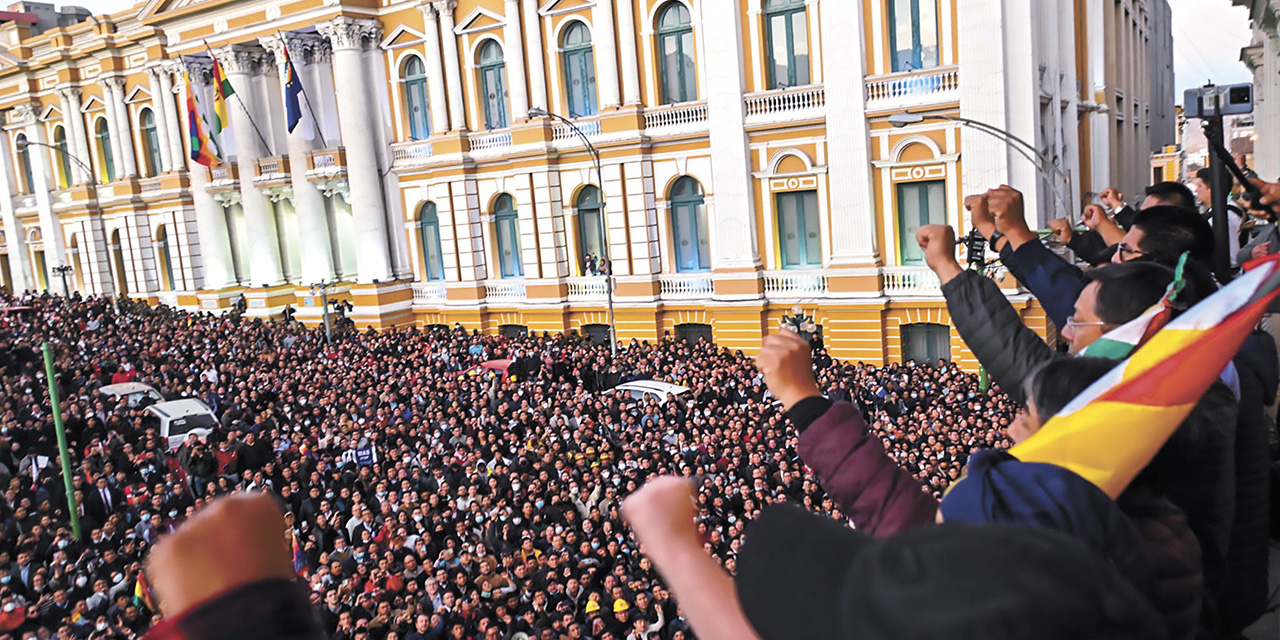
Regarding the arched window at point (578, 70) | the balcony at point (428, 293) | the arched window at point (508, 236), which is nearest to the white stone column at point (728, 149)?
the arched window at point (578, 70)

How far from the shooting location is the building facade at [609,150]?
23.2 meters

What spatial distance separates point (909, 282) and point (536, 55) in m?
13.3

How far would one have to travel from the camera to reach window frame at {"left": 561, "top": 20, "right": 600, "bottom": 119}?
2798 centimetres

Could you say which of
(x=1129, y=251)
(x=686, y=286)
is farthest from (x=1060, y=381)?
(x=686, y=286)

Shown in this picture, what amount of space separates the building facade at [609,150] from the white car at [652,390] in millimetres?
6892

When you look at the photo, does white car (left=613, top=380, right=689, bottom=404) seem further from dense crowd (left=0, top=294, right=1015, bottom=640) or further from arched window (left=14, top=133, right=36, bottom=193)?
arched window (left=14, top=133, right=36, bottom=193)

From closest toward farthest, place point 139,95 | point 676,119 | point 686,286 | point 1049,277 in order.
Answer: point 1049,277
point 676,119
point 686,286
point 139,95

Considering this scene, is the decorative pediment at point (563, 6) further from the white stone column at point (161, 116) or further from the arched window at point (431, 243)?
the white stone column at point (161, 116)

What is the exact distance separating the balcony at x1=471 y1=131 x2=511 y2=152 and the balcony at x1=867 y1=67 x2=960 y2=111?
11670 millimetres

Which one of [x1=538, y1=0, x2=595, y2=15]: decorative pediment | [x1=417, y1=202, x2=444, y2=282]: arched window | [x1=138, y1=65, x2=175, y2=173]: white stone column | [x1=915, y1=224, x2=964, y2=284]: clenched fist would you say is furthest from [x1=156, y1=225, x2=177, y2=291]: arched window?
[x1=915, y1=224, x2=964, y2=284]: clenched fist

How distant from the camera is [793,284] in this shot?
997 inches

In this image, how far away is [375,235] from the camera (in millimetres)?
31969

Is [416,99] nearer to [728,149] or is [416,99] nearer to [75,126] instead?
[728,149]

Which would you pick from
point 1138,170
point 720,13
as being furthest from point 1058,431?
point 1138,170
